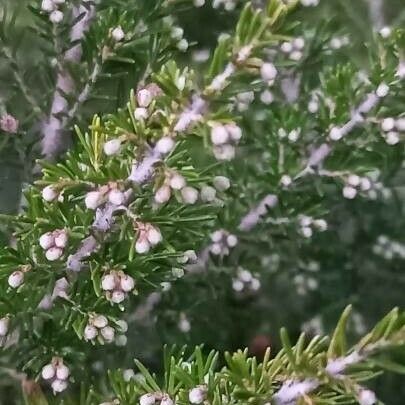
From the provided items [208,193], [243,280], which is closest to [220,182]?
[208,193]

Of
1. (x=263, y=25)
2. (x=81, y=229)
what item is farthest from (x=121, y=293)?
(x=263, y=25)

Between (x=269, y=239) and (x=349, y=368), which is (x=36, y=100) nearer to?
(x=269, y=239)

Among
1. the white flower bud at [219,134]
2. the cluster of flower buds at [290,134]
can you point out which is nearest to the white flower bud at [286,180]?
the cluster of flower buds at [290,134]

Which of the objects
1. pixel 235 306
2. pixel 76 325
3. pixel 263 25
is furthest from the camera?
pixel 235 306

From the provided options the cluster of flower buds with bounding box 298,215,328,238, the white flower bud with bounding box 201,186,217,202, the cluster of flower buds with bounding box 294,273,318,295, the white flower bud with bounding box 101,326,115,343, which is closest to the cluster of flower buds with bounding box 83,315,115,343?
the white flower bud with bounding box 101,326,115,343

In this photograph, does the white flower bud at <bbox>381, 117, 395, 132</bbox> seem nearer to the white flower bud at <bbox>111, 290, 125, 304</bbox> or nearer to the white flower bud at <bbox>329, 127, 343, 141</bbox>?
the white flower bud at <bbox>329, 127, 343, 141</bbox>

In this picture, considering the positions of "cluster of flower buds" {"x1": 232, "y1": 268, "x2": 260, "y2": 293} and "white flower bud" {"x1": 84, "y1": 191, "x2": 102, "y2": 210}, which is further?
"cluster of flower buds" {"x1": 232, "y1": 268, "x2": 260, "y2": 293}
